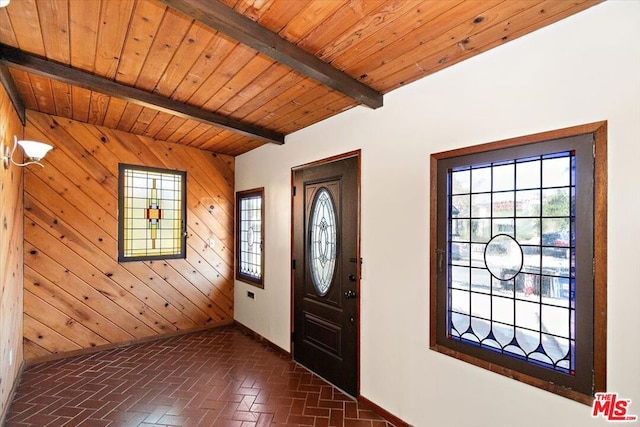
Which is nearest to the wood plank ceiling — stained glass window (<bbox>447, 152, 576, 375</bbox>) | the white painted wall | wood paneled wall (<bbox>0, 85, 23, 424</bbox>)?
the white painted wall

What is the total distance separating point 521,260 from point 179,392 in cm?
311

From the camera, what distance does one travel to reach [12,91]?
8.69 feet

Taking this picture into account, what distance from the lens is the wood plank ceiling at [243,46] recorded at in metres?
1.63

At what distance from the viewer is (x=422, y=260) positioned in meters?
2.31

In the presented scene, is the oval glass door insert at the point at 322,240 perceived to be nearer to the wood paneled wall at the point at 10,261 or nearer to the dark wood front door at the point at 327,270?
the dark wood front door at the point at 327,270

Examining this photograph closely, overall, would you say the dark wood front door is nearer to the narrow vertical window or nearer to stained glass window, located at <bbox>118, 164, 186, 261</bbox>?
the narrow vertical window

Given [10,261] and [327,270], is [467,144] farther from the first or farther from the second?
[10,261]

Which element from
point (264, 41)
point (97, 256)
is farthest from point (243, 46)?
point (97, 256)

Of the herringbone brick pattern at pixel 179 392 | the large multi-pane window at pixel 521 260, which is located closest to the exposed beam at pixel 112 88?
the large multi-pane window at pixel 521 260

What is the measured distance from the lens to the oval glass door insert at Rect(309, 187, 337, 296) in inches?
126

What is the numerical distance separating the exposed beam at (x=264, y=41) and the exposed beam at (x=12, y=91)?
185cm

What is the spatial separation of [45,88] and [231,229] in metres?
2.81

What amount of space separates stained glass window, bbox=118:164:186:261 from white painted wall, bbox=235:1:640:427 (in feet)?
7.48

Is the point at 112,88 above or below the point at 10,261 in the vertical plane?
above
